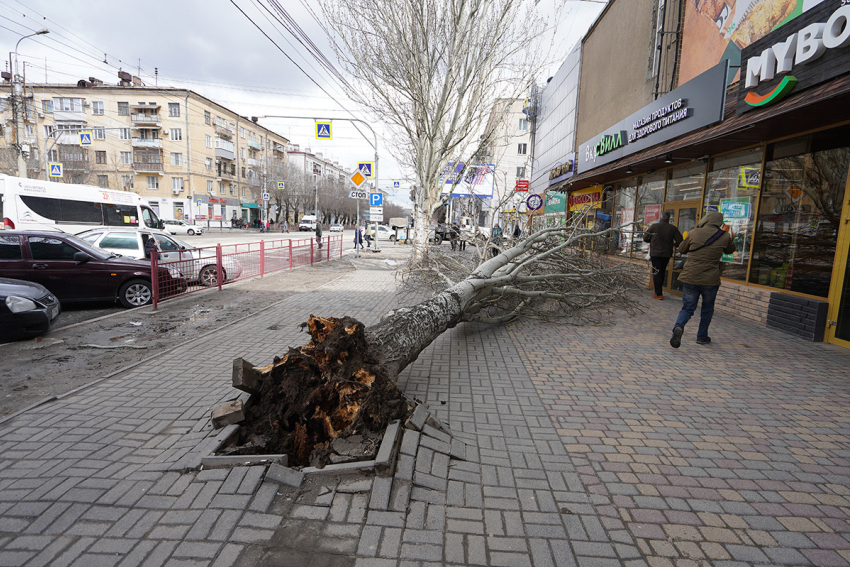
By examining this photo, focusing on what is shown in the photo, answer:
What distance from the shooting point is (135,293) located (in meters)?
8.30

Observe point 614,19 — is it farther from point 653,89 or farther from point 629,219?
point 629,219

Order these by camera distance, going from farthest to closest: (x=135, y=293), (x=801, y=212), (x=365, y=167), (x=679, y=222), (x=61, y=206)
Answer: (x=365, y=167), (x=61, y=206), (x=679, y=222), (x=135, y=293), (x=801, y=212)

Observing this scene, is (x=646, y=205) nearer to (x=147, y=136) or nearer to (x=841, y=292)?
(x=841, y=292)

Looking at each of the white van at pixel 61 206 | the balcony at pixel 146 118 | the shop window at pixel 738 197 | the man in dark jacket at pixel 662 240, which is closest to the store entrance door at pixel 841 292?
the shop window at pixel 738 197

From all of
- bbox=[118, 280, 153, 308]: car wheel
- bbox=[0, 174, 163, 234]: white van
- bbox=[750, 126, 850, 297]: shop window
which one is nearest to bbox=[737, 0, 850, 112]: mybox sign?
bbox=[750, 126, 850, 297]: shop window

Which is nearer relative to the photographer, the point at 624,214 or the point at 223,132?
the point at 624,214

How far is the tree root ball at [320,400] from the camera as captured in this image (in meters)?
2.93

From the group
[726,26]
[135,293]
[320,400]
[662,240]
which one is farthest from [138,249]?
[726,26]

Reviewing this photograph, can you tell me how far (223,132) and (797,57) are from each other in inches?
2520

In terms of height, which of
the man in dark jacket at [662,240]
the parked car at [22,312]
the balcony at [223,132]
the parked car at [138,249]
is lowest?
the parked car at [22,312]

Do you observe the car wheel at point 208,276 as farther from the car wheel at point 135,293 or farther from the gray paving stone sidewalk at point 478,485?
the gray paving stone sidewalk at point 478,485

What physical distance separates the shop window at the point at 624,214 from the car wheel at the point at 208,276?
11069 mm

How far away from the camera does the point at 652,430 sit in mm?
3449

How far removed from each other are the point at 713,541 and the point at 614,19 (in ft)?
56.8
